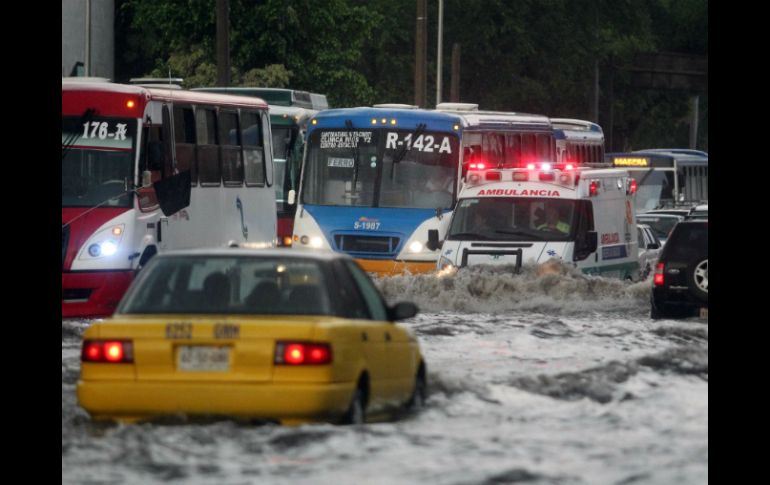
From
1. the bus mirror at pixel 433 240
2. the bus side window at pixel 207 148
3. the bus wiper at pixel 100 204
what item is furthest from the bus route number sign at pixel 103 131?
the bus mirror at pixel 433 240

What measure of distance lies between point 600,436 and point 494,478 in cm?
220

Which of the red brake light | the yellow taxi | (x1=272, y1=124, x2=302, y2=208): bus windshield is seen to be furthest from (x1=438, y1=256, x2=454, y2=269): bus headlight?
the red brake light

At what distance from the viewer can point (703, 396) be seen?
571 inches

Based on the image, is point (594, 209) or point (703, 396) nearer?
point (703, 396)

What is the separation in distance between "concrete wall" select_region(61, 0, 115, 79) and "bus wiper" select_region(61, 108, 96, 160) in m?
44.2

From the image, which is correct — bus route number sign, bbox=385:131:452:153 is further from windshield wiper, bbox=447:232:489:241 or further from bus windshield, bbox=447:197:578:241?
windshield wiper, bbox=447:232:489:241

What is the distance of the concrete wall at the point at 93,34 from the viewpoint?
68.8 metres

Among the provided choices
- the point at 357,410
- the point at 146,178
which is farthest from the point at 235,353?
the point at 146,178

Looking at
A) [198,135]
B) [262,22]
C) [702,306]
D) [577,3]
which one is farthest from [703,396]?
[577,3]

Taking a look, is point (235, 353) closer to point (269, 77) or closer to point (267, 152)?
point (267, 152)

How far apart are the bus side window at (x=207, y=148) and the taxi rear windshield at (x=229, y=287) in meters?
14.8

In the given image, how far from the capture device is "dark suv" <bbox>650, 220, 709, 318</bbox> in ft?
71.2

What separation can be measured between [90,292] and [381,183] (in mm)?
7523
